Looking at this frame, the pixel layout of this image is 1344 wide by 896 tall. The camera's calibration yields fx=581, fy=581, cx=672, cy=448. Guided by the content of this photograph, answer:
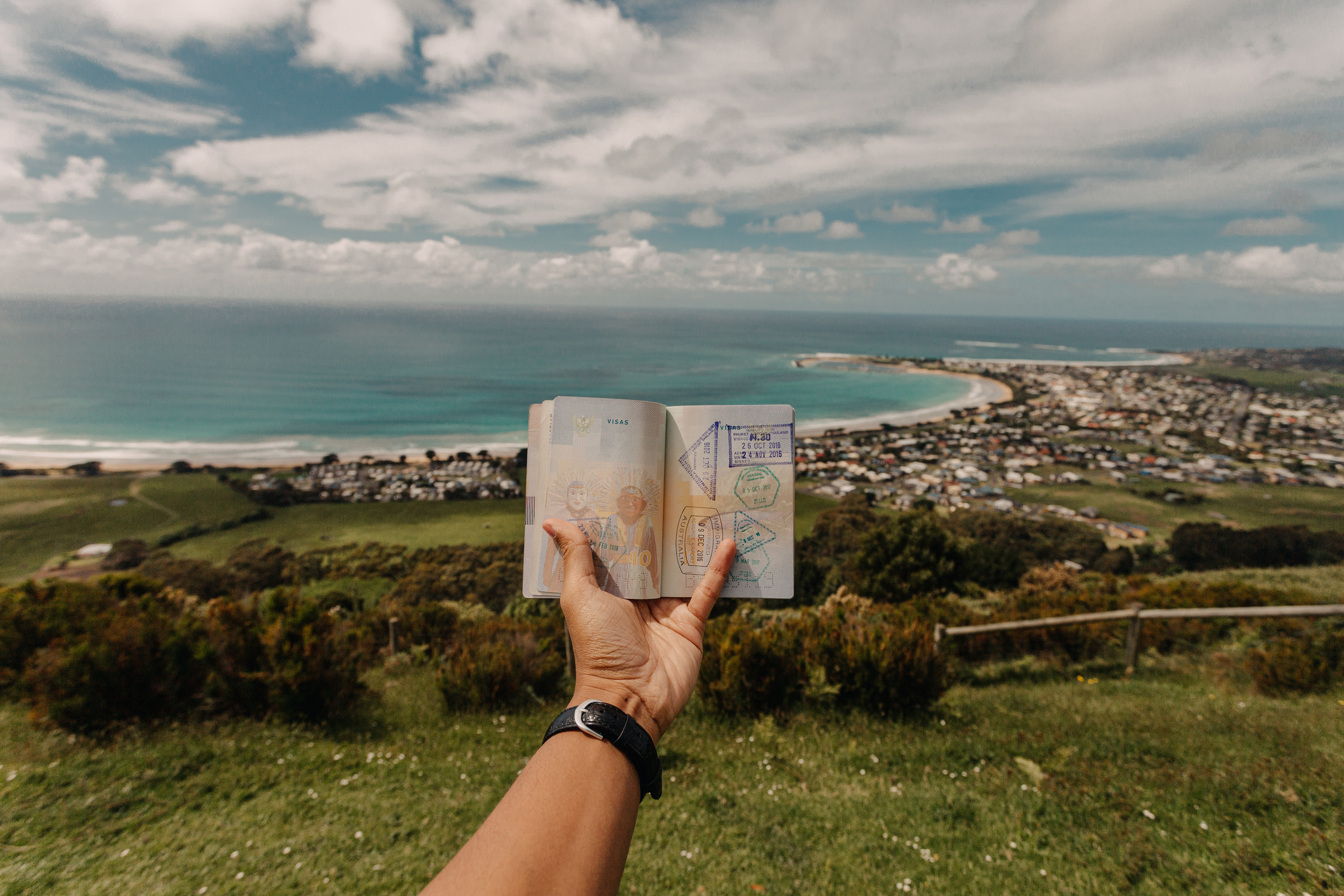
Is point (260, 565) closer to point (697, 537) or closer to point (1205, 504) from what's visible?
point (697, 537)

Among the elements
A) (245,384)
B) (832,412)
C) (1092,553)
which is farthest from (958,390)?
(245,384)

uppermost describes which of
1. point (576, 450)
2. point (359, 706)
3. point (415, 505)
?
point (576, 450)

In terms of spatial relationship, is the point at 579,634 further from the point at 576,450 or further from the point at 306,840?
the point at 306,840

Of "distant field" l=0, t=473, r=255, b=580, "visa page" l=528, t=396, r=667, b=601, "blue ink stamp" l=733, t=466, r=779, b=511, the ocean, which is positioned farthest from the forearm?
"distant field" l=0, t=473, r=255, b=580

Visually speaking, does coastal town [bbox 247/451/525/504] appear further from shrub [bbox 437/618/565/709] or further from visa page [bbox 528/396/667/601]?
visa page [bbox 528/396/667/601]

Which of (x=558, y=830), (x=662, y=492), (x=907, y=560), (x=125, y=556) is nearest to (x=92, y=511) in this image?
(x=125, y=556)

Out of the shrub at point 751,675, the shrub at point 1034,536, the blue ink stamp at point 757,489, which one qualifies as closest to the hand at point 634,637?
the blue ink stamp at point 757,489
